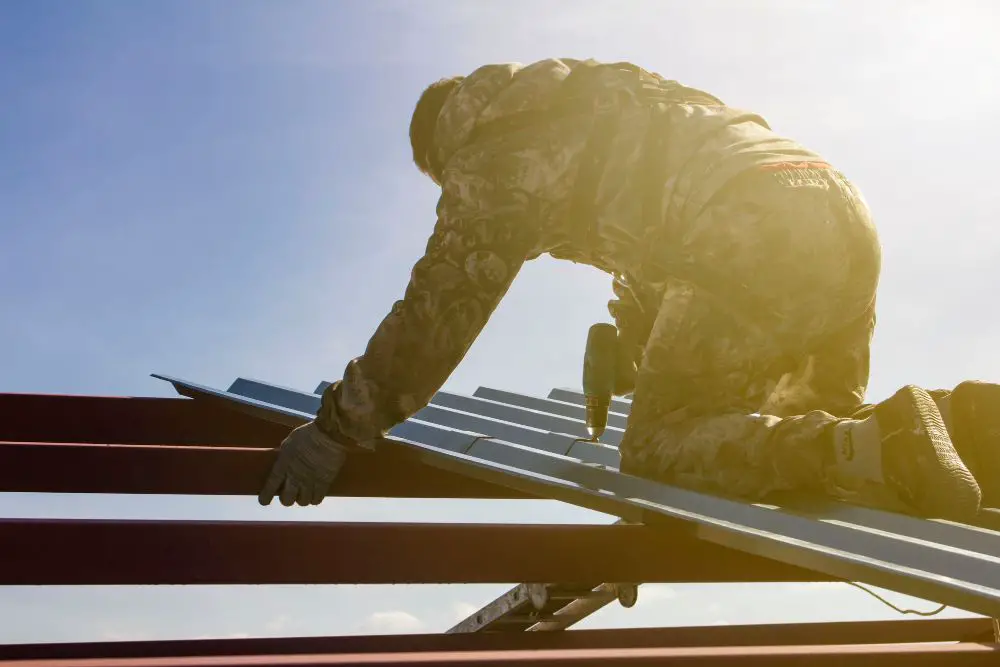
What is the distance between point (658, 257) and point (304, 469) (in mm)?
1294

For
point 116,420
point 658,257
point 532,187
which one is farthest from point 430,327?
point 116,420

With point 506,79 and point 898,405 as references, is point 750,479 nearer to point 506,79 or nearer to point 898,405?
point 898,405

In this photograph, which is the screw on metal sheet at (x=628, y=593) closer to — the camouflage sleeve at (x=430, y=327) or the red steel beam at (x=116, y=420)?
the camouflage sleeve at (x=430, y=327)

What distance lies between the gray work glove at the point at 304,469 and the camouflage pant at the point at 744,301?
3.00 ft

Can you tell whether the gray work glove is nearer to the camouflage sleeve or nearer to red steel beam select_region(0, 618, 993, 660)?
the camouflage sleeve

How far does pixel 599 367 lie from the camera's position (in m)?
3.65

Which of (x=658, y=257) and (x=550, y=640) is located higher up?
(x=658, y=257)

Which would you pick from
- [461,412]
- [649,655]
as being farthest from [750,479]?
[461,412]

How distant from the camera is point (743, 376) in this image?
10.1 feet

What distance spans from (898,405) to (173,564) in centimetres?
167

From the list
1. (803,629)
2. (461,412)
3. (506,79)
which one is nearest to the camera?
(803,629)

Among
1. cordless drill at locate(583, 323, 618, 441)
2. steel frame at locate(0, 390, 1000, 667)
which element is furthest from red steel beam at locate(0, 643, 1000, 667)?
cordless drill at locate(583, 323, 618, 441)

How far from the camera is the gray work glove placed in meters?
2.89

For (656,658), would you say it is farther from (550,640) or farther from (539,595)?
(539,595)
